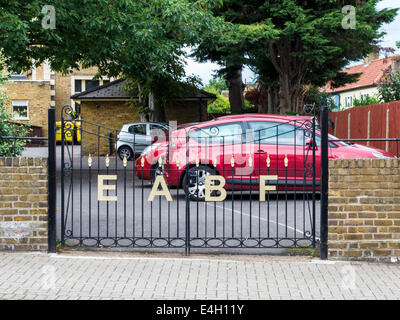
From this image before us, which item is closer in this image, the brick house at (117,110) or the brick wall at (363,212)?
the brick wall at (363,212)

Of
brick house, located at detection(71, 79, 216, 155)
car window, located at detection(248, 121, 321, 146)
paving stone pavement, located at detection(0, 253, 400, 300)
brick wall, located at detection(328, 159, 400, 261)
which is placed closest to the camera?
paving stone pavement, located at detection(0, 253, 400, 300)

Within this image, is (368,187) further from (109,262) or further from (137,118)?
(137,118)

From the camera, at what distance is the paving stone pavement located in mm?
6016

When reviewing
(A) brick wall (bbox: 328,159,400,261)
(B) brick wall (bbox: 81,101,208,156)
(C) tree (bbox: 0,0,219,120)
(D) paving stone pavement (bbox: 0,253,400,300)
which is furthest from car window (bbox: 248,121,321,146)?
(B) brick wall (bbox: 81,101,208,156)

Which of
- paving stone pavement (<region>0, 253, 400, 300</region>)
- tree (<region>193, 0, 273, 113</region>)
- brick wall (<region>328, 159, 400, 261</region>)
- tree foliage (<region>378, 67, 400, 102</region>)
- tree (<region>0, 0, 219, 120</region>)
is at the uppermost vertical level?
tree (<region>193, 0, 273, 113</region>)

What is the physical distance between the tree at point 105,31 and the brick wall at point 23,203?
25.7 feet

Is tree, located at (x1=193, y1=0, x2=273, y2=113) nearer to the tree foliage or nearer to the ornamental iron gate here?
the tree foliage

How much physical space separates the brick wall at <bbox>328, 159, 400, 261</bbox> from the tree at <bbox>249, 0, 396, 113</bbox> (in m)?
14.4

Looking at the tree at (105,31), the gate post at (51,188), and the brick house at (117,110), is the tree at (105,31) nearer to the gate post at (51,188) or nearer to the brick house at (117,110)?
the gate post at (51,188)

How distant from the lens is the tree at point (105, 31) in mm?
15883

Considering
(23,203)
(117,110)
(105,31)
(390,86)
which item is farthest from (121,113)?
(23,203)

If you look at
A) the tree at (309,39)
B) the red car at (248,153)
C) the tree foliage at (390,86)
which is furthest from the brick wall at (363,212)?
the tree at (309,39)

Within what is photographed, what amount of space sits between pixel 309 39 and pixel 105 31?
7777 mm
